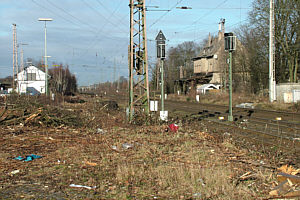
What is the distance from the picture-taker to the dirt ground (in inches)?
239

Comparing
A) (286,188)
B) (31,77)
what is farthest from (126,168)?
(31,77)

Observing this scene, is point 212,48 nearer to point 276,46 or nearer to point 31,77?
point 276,46

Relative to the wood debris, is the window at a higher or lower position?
higher

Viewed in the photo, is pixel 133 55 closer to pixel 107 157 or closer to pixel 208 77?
pixel 107 157

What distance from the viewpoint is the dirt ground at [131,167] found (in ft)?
20.0

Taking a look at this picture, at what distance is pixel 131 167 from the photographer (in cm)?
747

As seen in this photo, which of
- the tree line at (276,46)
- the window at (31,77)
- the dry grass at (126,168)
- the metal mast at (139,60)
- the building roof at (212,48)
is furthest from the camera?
the window at (31,77)

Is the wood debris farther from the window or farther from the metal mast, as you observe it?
the window

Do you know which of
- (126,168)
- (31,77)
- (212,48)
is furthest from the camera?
(31,77)

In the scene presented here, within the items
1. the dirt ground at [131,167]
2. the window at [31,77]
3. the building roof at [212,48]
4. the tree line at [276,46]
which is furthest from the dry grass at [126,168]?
the window at [31,77]

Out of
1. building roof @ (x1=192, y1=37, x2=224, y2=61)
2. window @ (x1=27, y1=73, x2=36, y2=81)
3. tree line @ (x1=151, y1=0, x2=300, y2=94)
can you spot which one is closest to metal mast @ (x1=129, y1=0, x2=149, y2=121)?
tree line @ (x1=151, y1=0, x2=300, y2=94)

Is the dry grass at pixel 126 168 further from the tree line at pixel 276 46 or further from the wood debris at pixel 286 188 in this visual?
the tree line at pixel 276 46

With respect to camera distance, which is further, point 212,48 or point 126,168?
point 212,48

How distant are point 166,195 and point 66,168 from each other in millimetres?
2951
